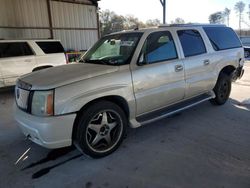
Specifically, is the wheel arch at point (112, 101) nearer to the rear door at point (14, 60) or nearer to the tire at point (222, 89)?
the tire at point (222, 89)

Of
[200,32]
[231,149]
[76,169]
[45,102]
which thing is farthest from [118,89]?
[200,32]

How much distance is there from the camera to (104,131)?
3.14 m

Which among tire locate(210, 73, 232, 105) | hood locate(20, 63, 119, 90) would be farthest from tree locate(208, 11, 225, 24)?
hood locate(20, 63, 119, 90)

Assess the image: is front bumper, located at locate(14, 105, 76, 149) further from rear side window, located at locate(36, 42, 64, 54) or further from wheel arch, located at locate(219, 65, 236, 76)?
rear side window, located at locate(36, 42, 64, 54)

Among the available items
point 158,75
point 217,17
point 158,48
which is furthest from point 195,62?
point 217,17

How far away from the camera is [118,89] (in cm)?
306

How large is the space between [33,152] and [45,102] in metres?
1.15

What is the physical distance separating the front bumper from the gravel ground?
0.43 metres

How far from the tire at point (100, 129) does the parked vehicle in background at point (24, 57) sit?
536 cm

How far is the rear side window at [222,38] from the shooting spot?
4660 mm

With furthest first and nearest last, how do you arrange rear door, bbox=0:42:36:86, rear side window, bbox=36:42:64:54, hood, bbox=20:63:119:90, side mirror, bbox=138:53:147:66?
rear side window, bbox=36:42:64:54 < rear door, bbox=0:42:36:86 < side mirror, bbox=138:53:147:66 < hood, bbox=20:63:119:90

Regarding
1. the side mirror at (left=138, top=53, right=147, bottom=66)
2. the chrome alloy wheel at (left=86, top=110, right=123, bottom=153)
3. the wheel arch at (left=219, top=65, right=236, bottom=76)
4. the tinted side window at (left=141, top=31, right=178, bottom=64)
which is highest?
the tinted side window at (left=141, top=31, right=178, bottom=64)

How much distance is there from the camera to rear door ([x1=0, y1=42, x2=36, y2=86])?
710 centimetres

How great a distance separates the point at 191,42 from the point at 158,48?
0.93 meters
